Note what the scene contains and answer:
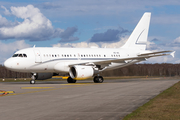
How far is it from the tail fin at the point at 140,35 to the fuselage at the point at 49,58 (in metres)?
6.96

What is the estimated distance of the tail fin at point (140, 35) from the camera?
44312 mm

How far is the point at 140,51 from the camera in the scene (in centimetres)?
4369

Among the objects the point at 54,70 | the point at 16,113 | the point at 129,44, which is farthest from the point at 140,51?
the point at 16,113

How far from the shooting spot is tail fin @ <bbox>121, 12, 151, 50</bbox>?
44.3m

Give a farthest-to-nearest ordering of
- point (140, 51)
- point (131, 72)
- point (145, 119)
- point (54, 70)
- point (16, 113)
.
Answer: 1. point (131, 72)
2. point (140, 51)
3. point (54, 70)
4. point (16, 113)
5. point (145, 119)

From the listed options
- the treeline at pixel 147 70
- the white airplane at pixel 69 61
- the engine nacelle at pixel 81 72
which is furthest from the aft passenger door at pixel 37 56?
A: the treeline at pixel 147 70

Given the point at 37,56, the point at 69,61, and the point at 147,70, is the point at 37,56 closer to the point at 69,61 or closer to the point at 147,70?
the point at 69,61

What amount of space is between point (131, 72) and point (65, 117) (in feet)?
373

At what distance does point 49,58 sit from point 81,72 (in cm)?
484

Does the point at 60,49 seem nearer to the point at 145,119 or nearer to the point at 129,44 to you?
the point at 129,44

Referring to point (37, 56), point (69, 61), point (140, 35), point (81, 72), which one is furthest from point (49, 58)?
point (140, 35)

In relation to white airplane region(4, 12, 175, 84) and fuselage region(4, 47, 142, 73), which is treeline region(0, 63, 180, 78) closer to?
white airplane region(4, 12, 175, 84)

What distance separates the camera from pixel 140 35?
45.0 meters

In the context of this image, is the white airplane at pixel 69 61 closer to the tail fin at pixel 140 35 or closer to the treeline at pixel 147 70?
the tail fin at pixel 140 35
